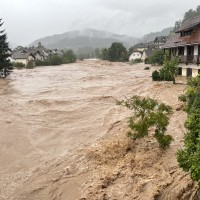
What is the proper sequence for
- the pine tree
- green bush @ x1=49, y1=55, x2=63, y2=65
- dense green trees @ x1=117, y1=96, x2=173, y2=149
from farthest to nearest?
green bush @ x1=49, y1=55, x2=63, y2=65 → the pine tree → dense green trees @ x1=117, y1=96, x2=173, y2=149

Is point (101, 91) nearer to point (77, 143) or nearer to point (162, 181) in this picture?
point (77, 143)

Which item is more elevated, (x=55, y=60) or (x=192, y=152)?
(x=55, y=60)

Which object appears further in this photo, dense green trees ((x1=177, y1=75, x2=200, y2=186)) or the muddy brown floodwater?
the muddy brown floodwater

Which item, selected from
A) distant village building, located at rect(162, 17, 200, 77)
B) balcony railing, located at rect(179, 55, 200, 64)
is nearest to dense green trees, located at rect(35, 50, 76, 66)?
distant village building, located at rect(162, 17, 200, 77)

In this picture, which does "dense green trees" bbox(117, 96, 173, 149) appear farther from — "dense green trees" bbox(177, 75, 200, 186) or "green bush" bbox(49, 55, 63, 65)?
"green bush" bbox(49, 55, 63, 65)

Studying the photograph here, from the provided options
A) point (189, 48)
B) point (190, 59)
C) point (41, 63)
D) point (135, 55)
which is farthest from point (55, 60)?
point (190, 59)

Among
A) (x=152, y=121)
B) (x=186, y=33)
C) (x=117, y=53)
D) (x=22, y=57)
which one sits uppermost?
(x=186, y=33)

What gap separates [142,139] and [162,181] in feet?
11.3

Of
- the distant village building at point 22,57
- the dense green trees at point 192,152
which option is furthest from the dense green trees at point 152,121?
the distant village building at point 22,57

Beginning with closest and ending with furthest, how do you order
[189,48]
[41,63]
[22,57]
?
[189,48] < [41,63] < [22,57]

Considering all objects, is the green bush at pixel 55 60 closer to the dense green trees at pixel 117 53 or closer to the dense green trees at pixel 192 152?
the dense green trees at pixel 117 53

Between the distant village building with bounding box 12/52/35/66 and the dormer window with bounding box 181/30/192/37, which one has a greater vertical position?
the dormer window with bounding box 181/30/192/37

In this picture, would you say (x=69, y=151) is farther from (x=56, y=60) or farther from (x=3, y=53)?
(x=56, y=60)

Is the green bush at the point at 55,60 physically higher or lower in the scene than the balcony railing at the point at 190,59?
lower
